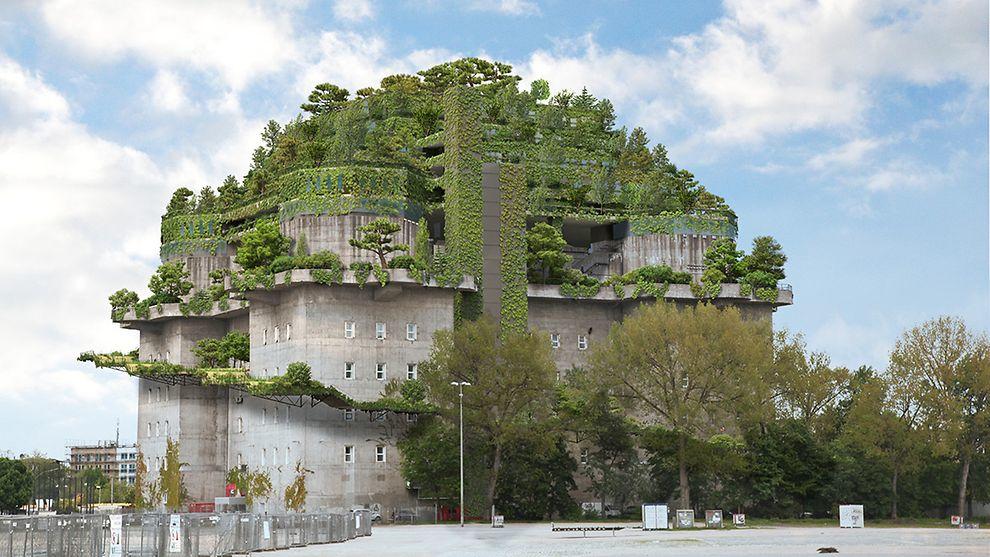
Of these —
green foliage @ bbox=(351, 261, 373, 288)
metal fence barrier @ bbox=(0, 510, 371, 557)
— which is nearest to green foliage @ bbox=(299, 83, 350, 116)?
green foliage @ bbox=(351, 261, 373, 288)

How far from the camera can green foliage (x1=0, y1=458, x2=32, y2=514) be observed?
6033 inches

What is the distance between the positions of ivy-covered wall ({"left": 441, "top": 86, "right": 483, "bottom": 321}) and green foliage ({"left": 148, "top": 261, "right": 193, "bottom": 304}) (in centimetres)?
2579

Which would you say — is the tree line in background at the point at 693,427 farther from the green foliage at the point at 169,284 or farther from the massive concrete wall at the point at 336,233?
the green foliage at the point at 169,284

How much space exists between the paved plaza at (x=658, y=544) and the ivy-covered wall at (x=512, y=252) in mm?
32141

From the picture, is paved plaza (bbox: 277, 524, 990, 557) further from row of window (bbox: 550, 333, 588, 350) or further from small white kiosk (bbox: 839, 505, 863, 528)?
row of window (bbox: 550, 333, 588, 350)

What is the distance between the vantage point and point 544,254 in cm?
11175

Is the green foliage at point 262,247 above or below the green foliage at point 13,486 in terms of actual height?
above

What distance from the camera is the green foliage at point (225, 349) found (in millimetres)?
114250

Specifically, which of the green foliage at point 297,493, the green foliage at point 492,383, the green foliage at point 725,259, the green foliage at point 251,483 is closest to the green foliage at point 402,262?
the green foliage at point 492,383

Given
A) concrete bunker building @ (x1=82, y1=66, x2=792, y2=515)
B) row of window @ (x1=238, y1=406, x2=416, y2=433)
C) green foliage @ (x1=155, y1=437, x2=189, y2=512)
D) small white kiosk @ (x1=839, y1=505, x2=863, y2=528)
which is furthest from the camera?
green foliage @ (x1=155, y1=437, x2=189, y2=512)

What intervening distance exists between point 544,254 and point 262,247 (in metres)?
23.5

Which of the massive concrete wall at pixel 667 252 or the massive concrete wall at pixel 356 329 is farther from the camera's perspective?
the massive concrete wall at pixel 667 252

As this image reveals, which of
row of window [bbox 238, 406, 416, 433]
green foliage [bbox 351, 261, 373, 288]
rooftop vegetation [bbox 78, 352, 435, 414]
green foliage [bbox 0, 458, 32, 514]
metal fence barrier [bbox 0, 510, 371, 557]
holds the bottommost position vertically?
green foliage [bbox 0, 458, 32, 514]

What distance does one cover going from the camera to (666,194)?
121 metres
